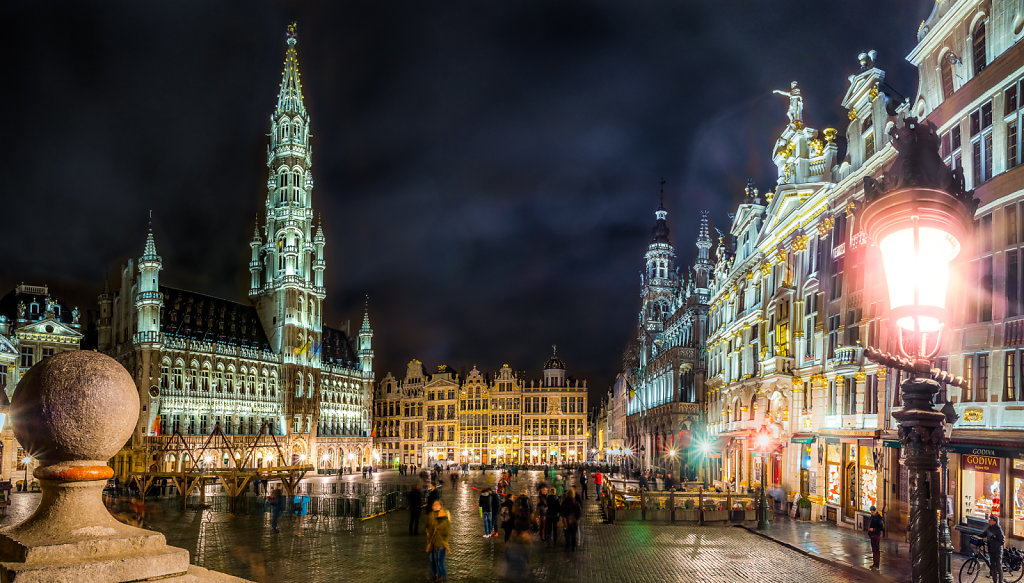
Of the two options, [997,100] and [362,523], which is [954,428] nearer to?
[997,100]

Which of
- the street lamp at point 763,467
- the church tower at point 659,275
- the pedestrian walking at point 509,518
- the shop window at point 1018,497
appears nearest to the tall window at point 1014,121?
the shop window at point 1018,497

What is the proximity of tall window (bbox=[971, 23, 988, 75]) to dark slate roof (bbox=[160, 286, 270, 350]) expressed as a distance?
79.2m

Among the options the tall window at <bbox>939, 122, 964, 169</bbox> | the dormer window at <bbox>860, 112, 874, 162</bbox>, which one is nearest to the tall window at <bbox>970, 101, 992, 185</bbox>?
the tall window at <bbox>939, 122, 964, 169</bbox>

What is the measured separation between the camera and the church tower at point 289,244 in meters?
98.1

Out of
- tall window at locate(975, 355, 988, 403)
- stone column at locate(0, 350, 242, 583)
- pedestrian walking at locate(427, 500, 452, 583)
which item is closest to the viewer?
stone column at locate(0, 350, 242, 583)

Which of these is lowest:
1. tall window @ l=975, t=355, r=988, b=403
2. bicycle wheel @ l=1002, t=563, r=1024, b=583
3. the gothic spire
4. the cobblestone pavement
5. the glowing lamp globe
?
the cobblestone pavement

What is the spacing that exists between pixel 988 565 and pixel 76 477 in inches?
703

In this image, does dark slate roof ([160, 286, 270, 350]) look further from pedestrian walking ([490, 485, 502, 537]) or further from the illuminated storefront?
the illuminated storefront

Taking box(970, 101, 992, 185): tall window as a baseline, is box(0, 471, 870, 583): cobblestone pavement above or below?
below

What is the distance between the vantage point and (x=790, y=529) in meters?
28.0

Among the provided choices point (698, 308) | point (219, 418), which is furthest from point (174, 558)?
point (219, 418)

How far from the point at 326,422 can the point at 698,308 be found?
58.7m

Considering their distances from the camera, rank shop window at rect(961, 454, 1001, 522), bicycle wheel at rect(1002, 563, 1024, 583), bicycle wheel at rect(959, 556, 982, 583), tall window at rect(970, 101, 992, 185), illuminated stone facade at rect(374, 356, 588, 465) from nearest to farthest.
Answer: bicycle wheel at rect(1002, 563, 1024, 583) → bicycle wheel at rect(959, 556, 982, 583) → shop window at rect(961, 454, 1001, 522) → tall window at rect(970, 101, 992, 185) → illuminated stone facade at rect(374, 356, 588, 465)

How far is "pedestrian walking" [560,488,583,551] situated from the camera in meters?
22.2
